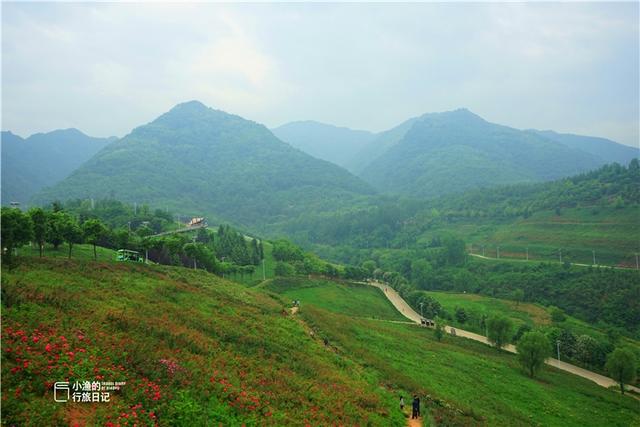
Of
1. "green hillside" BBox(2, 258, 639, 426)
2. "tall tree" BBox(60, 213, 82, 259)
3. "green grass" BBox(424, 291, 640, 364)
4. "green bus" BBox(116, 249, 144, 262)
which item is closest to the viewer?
"green hillside" BBox(2, 258, 639, 426)

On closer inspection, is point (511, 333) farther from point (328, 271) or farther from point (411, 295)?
point (328, 271)

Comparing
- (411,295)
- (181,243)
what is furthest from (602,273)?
(181,243)

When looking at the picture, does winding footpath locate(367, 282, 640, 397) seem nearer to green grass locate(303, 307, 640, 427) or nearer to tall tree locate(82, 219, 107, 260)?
green grass locate(303, 307, 640, 427)

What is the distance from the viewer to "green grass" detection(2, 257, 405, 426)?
14266 millimetres

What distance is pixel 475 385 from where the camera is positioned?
37094 mm

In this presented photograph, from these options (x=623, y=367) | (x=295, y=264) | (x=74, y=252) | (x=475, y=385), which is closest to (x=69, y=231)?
(x=74, y=252)

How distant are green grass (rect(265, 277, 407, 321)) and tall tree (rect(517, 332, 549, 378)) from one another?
25.1 meters

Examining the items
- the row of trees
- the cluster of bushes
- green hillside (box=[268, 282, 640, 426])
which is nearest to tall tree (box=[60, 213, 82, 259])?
the row of trees

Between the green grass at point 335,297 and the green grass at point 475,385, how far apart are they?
22.2 m

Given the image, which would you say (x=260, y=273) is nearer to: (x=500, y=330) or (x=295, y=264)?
(x=295, y=264)

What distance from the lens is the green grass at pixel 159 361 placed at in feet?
46.8

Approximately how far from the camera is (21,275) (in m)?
26.6

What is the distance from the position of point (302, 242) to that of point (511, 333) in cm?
14117

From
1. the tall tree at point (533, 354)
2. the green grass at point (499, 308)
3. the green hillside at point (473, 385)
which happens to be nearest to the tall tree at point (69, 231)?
the green hillside at point (473, 385)
